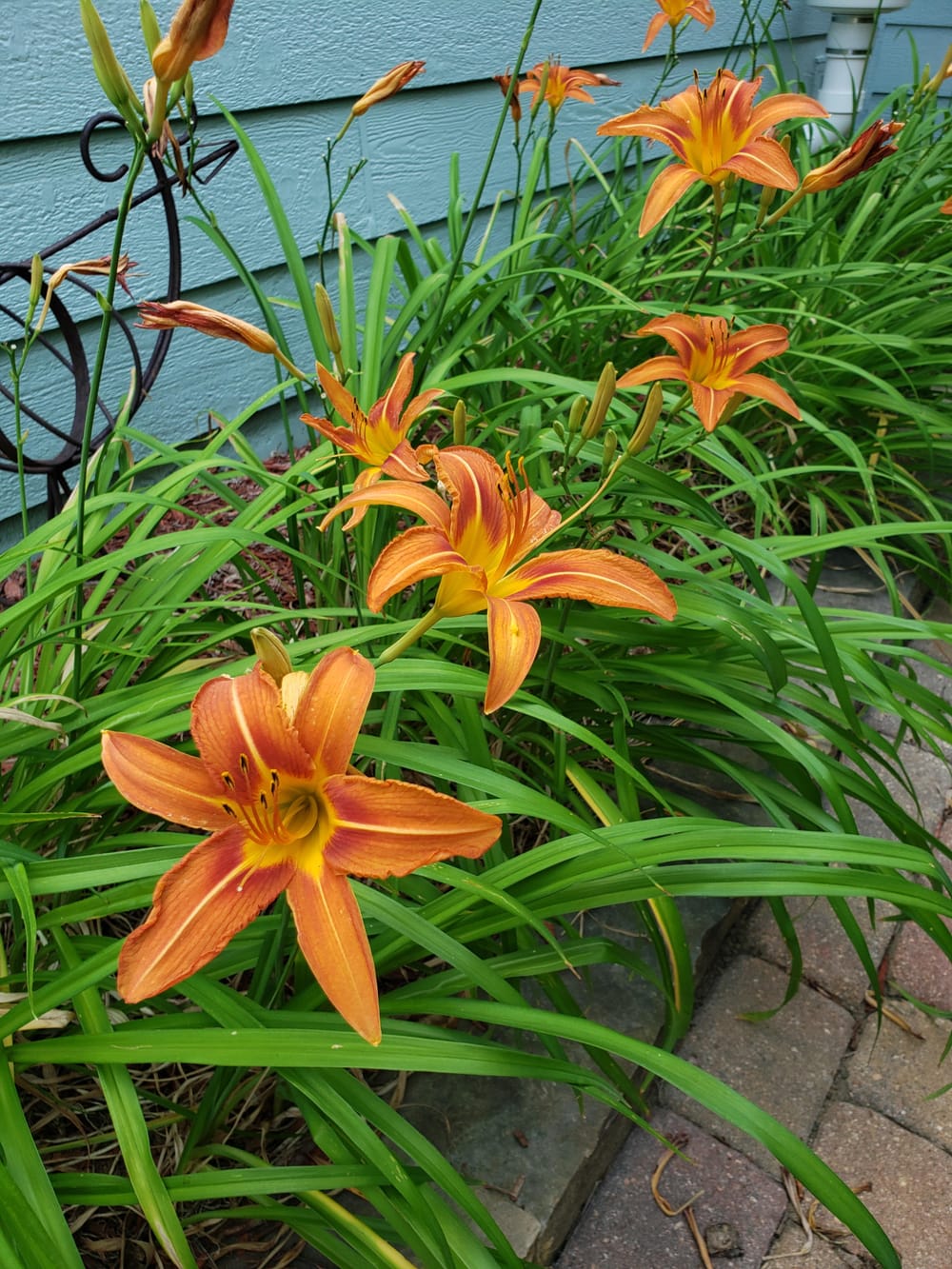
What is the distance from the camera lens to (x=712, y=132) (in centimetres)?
147

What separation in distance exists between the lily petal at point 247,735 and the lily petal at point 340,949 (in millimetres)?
84

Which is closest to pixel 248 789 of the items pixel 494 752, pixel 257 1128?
pixel 257 1128

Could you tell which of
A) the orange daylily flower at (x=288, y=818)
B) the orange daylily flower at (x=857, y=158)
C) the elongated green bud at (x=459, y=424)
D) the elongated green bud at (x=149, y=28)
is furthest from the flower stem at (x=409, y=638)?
the orange daylily flower at (x=857, y=158)

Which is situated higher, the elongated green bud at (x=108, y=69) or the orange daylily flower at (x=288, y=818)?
the elongated green bud at (x=108, y=69)

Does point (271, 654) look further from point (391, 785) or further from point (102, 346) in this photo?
point (102, 346)

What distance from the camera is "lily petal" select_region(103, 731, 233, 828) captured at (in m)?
0.67

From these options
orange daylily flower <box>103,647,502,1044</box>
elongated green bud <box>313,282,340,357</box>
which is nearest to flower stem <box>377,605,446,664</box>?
orange daylily flower <box>103,647,502,1044</box>

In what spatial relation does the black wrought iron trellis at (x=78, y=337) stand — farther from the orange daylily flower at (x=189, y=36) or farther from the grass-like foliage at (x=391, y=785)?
the orange daylily flower at (x=189, y=36)

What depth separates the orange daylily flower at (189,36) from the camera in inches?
29.9

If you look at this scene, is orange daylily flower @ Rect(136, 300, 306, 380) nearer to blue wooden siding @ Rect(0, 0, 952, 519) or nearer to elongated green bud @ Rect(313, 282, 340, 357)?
elongated green bud @ Rect(313, 282, 340, 357)

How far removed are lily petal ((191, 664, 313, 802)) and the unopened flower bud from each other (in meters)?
0.03

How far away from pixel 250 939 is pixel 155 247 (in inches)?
64.6

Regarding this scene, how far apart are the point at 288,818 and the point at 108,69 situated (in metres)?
0.66

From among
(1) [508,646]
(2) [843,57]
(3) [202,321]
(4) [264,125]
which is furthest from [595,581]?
(2) [843,57]
